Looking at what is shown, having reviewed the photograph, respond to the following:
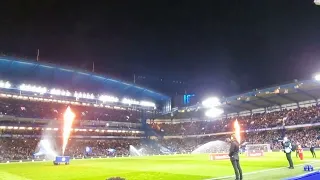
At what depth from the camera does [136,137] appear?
96.1 metres

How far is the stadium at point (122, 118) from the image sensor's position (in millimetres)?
68875

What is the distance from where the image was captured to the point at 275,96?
7362cm

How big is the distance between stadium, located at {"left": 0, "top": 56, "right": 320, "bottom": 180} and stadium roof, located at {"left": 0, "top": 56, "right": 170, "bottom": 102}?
23cm

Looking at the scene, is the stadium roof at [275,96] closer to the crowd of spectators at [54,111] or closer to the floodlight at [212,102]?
the floodlight at [212,102]

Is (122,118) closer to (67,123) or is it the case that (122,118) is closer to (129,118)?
(129,118)

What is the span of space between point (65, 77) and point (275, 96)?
195 ft

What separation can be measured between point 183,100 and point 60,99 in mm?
48066

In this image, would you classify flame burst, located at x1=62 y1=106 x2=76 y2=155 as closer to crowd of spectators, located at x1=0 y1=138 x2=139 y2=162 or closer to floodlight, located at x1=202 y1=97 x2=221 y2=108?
crowd of spectators, located at x1=0 y1=138 x2=139 y2=162

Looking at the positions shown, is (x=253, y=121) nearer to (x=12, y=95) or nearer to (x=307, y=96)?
(x=307, y=96)

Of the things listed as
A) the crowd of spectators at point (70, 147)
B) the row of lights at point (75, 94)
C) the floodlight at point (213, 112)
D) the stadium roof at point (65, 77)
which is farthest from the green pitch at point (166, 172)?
the floodlight at point (213, 112)

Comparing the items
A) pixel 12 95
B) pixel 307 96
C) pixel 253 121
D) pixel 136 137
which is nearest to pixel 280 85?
pixel 307 96

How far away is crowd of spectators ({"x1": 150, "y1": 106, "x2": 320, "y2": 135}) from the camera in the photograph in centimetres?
7125

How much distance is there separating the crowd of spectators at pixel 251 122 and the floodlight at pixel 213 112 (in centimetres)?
257

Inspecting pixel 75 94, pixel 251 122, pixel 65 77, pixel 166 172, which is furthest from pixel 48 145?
pixel 166 172
